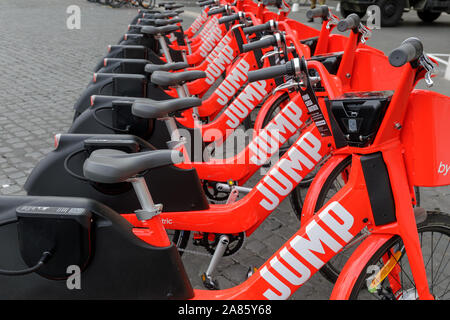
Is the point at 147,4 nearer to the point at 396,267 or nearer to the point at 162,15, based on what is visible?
the point at 162,15

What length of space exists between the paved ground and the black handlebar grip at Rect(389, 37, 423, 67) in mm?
1662

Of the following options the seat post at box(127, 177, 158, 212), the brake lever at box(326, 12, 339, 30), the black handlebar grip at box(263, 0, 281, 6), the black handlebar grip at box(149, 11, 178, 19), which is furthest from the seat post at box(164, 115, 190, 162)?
the black handlebar grip at box(149, 11, 178, 19)

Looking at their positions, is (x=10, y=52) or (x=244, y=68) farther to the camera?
(x=10, y=52)

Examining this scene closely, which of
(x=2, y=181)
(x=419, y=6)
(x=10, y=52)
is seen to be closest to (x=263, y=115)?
(x=2, y=181)

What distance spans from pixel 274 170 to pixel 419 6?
10.9 meters

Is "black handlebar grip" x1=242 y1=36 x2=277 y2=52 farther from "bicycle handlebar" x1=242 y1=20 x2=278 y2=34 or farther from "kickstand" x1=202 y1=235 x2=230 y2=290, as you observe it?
"kickstand" x1=202 y1=235 x2=230 y2=290

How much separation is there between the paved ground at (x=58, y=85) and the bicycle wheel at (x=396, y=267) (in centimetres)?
67

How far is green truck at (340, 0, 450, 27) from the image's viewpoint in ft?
37.2

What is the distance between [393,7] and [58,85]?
898 cm

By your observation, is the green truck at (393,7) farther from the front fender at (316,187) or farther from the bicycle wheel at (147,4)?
the front fender at (316,187)

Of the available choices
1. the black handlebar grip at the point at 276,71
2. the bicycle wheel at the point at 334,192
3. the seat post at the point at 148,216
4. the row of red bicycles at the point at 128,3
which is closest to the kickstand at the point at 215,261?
the bicycle wheel at the point at 334,192

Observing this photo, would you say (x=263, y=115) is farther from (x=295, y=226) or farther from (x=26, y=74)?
(x=26, y=74)
